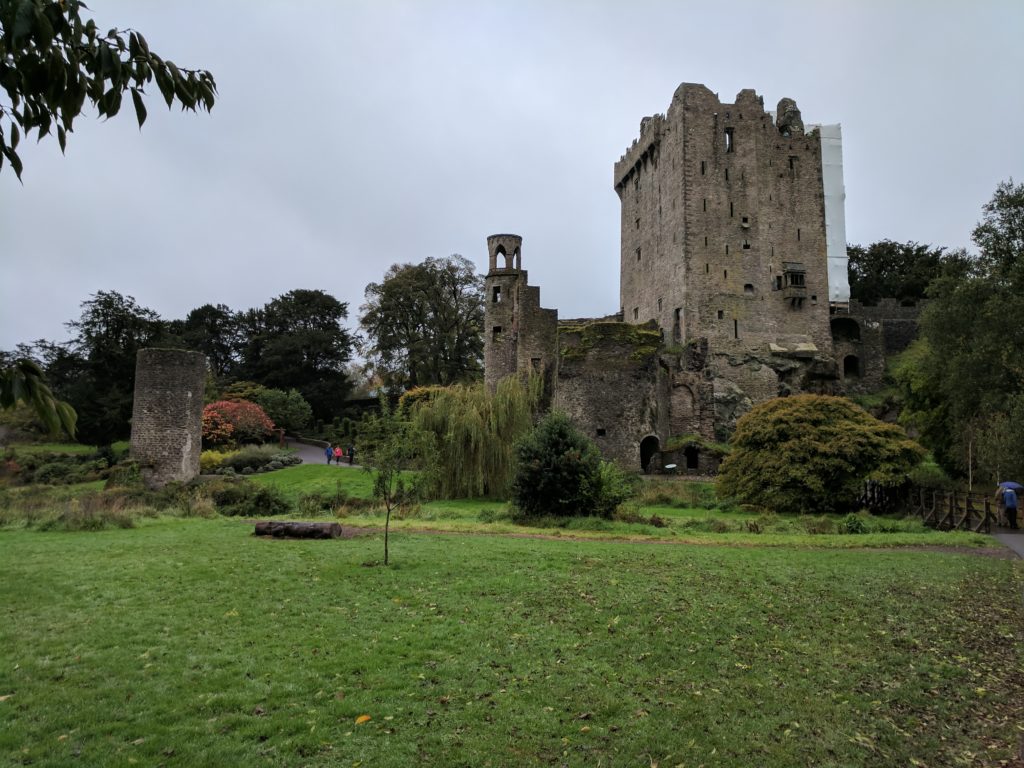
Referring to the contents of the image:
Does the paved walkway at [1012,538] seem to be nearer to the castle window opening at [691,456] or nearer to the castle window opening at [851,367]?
the castle window opening at [691,456]

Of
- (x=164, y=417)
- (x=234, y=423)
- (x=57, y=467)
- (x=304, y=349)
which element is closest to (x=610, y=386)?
(x=164, y=417)

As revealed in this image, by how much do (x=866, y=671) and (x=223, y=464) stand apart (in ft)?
107

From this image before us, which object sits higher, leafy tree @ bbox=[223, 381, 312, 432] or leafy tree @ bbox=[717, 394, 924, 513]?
leafy tree @ bbox=[223, 381, 312, 432]

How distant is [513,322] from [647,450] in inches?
390

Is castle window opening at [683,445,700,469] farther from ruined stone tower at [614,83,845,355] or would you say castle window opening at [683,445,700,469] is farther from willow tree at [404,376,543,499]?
willow tree at [404,376,543,499]

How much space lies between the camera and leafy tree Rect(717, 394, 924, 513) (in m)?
21.5

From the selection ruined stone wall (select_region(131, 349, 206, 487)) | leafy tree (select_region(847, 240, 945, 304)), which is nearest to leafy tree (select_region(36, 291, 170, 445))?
ruined stone wall (select_region(131, 349, 206, 487))

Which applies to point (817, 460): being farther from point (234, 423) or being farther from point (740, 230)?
point (234, 423)

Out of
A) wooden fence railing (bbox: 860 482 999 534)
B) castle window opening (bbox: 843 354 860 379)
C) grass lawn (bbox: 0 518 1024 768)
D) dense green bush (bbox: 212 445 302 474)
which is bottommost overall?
grass lawn (bbox: 0 518 1024 768)

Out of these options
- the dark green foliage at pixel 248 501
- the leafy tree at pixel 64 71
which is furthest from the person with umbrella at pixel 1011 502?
the leafy tree at pixel 64 71

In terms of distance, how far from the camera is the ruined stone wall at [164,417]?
28594 mm

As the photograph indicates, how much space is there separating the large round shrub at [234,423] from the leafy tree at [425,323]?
416 inches

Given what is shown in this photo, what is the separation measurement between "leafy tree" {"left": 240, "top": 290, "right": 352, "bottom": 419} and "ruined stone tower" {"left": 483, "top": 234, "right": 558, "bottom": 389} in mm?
18463

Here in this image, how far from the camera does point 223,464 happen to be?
1350 inches
